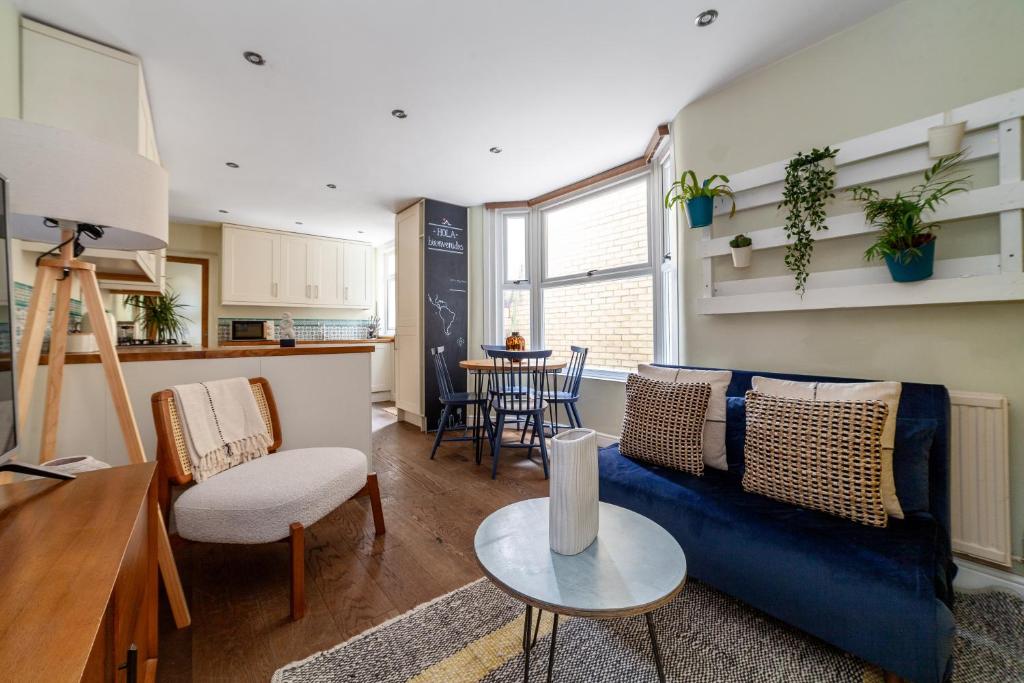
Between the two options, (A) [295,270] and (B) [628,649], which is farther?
(A) [295,270]

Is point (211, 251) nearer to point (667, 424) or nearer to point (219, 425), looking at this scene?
point (219, 425)

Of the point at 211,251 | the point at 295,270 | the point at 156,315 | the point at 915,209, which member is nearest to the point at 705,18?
the point at 915,209

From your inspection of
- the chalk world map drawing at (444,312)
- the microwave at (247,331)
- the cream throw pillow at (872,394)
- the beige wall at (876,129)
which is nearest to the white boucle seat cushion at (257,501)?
the cream throw pillow at (872,394)

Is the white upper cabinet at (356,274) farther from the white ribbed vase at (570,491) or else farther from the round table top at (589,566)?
the white ribbed vase at (570,491)

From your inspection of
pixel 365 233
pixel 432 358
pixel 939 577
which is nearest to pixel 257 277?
pixel 365 233

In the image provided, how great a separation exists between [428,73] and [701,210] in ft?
5.76

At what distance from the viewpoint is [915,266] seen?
170cm

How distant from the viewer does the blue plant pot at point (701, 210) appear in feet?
7.75

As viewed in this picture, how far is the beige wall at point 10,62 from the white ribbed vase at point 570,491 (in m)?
2.53

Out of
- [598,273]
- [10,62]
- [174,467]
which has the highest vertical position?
[10,62]

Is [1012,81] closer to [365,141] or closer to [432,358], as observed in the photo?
[365,141]

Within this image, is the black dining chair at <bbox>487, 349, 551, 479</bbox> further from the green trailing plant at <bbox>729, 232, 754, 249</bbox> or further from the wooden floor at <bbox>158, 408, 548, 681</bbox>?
the green trailing plant at <bbox>729, 232, 754, 249</bbox>

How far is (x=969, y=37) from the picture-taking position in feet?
5.49

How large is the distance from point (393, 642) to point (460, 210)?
3.99 metres
